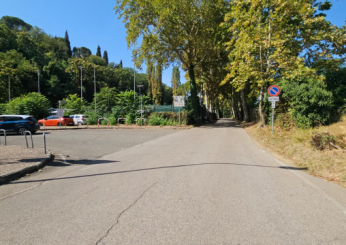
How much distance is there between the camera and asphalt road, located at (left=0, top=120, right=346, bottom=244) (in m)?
3.17

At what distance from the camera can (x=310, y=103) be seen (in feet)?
46.3

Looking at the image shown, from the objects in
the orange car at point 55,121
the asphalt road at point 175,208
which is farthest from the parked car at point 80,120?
the asphalt road at point 175,208

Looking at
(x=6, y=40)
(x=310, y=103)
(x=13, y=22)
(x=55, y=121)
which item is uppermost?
(x=13, y=22)

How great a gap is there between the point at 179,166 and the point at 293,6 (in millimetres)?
14762

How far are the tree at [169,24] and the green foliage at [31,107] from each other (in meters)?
13.8

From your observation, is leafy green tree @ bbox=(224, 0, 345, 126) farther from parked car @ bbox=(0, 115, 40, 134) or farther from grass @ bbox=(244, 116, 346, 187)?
parked car @ bbox=(0, 115, 40, 134)

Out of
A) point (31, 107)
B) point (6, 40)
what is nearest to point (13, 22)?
point (6, 40)

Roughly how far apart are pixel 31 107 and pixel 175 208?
97.6 feet

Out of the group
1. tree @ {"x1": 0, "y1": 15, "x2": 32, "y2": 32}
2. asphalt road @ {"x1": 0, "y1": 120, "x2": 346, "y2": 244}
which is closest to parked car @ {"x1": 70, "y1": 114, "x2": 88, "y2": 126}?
asphalt road @ {"x1": 0, "y1": 120, "x2": 346, "y2": 244}

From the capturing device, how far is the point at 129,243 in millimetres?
2984

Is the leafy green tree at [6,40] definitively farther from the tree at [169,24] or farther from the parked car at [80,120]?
the tree at [169,24]

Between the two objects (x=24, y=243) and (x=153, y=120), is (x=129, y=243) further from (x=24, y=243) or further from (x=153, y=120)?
(x=153, y=120)

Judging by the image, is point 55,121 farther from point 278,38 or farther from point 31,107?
point 278,38

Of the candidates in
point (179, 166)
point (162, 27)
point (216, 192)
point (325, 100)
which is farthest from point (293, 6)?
point (216, 192)
